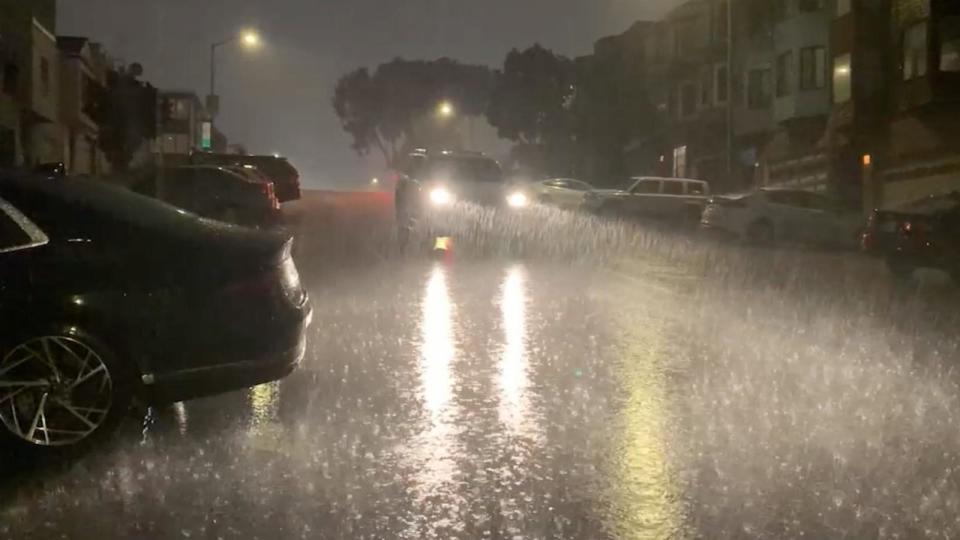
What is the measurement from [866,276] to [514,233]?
890 cm

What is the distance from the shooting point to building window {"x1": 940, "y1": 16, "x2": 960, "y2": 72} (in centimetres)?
3416

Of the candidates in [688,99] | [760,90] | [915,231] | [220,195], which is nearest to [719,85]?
[688,99]

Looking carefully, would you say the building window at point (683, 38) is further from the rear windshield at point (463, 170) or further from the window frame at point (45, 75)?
the rear windshield at point (463, 170)

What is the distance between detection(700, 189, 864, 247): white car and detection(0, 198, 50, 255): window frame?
24437 mm

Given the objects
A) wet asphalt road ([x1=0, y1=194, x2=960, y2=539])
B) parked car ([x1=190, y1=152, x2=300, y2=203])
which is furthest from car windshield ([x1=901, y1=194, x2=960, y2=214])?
parked car ([x1=190, y1=152, x2=300, y2=203])

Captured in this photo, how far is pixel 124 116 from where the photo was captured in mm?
61906

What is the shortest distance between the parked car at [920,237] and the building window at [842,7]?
71.6ft

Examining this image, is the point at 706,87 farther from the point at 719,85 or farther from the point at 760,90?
the point at 760,90

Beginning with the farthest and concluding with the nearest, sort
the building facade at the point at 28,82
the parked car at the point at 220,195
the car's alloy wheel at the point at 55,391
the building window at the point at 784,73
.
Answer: the building facade at the point at 28,82 → the building window at the point at 784,73 → the parked car at the point at 220,195 → the car's alloy wheel at the point at 55,391

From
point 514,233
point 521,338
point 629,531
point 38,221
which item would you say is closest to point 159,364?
point 38,221

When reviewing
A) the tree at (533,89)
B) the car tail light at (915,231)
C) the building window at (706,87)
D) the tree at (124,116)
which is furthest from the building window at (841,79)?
the tree at (533,89)

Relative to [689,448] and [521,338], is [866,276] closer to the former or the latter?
[521,338]

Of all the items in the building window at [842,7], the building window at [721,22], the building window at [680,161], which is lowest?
the building window at [680,161]

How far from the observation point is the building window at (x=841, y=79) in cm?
3938
